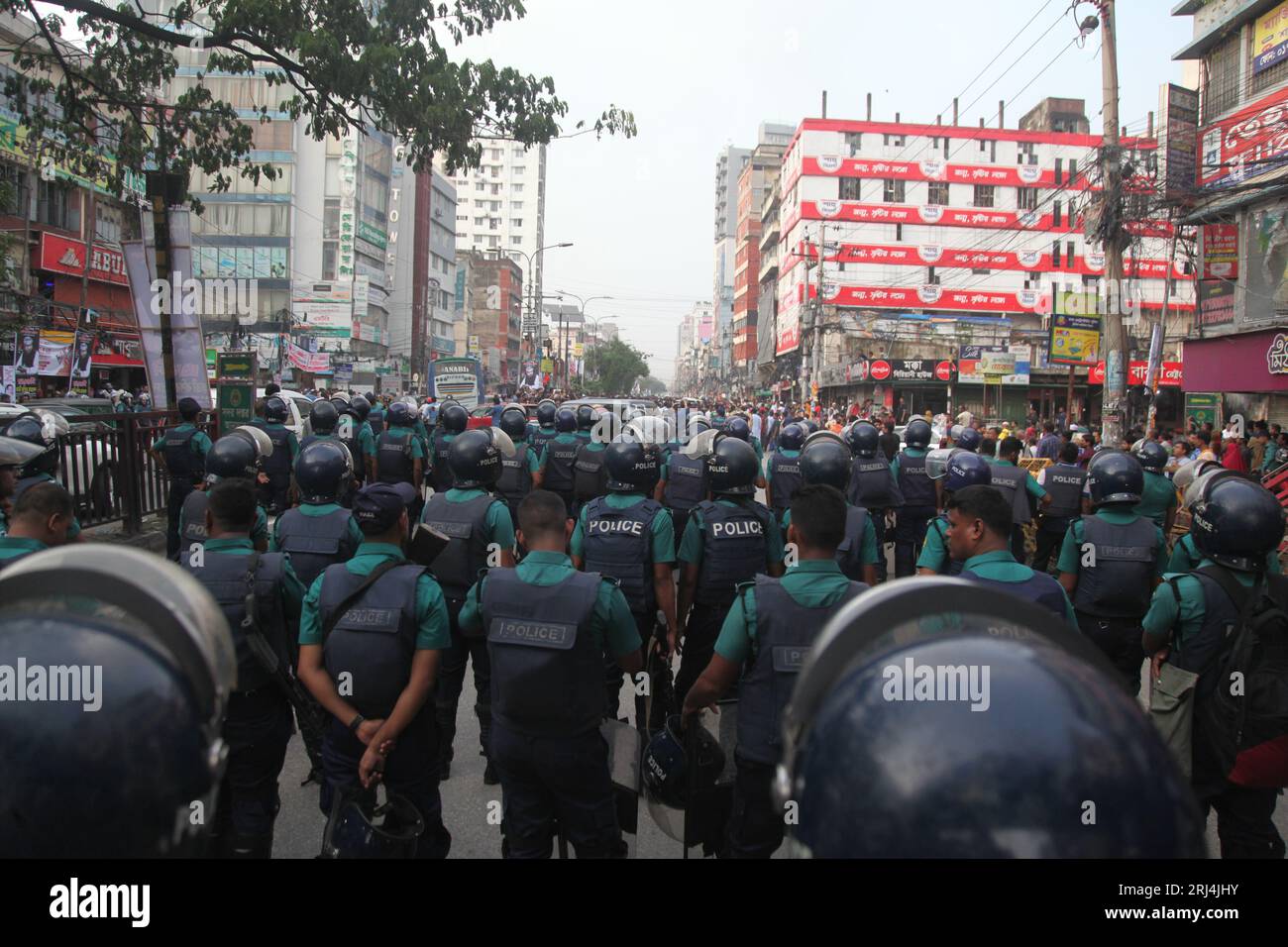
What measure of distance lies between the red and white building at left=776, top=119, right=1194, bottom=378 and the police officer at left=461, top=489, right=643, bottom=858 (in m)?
60.1

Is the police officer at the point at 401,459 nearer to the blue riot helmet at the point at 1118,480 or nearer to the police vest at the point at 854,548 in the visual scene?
the police vest at the point at 854,548

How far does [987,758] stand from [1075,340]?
18.0m

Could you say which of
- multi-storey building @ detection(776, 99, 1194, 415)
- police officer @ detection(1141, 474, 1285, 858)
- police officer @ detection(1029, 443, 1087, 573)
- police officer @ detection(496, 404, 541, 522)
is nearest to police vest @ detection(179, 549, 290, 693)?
police officer @ detection(1141, 474, 1285, 858)

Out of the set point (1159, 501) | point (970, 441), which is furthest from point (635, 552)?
point (970, 441)

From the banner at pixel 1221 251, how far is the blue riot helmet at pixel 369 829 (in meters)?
22.6

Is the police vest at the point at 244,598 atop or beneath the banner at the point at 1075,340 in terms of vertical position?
beneath

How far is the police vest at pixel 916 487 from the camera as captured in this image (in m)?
9.47

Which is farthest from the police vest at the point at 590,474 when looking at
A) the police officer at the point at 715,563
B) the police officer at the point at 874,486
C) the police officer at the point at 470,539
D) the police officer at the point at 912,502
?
the police officer at the point at 715,563

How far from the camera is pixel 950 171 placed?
206ft

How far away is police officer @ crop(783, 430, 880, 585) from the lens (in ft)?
18.1

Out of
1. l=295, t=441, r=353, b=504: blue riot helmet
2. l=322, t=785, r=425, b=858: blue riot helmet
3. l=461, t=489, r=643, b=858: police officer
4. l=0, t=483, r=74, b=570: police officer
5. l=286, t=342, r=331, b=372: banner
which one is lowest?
l=322, t=785, r=425, b=858: blue riot helmet

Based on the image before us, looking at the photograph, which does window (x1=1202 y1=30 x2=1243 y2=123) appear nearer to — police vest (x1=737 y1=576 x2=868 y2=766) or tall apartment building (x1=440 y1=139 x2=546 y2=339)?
police vest (x1=737 y1=576 x2=868 y2=766)

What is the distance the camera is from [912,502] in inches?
373

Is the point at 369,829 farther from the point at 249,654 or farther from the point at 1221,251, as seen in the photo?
the point at 1221,251
